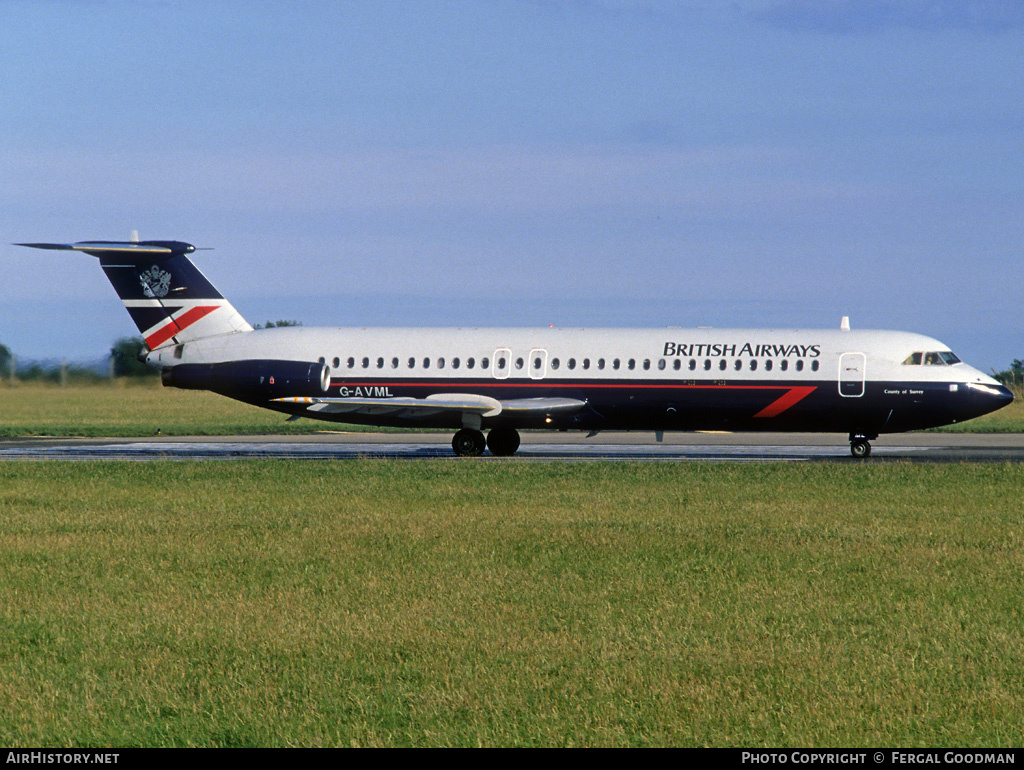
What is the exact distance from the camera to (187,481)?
23141 millimetres

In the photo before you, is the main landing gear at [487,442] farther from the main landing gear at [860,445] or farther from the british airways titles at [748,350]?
the main landing gear at [860,445]

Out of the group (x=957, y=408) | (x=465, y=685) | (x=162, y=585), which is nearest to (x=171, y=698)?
(x=465, y=685)

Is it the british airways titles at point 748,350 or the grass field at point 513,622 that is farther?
the british airways titles at point 748,350

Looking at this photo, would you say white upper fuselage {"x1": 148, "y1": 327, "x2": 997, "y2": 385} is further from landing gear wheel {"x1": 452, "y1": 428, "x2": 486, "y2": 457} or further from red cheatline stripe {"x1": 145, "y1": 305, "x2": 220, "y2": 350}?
landing gear wheel {"x1": 452, "y1": 428, "x2": 486, "y2": 457}

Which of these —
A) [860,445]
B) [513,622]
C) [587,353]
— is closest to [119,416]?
[587,353]

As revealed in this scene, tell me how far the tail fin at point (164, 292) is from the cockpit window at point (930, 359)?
1840 centimetres

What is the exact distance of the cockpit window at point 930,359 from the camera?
29594 millimetres

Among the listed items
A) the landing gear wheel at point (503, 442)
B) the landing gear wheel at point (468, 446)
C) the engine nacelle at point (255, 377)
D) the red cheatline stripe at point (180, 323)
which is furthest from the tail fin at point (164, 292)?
the landing gear wheel at point (503, 442)

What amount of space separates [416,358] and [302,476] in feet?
25.8

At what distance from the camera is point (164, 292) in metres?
31.9

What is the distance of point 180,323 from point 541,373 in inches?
401

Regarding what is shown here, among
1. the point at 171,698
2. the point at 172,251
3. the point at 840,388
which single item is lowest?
the point at 171,698
